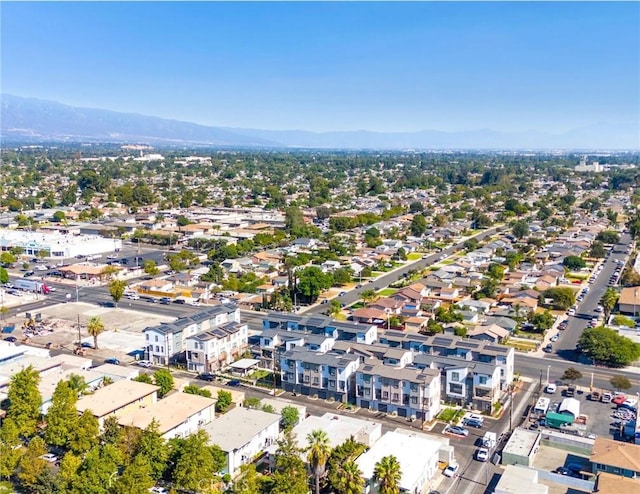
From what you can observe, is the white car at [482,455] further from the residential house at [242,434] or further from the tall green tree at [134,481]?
the tall green tree at [134,481]

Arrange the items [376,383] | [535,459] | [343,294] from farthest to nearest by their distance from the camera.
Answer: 1. [343,294]
2. [376,383]
3. [535,459]

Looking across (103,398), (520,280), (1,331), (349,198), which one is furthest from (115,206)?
(103,398)

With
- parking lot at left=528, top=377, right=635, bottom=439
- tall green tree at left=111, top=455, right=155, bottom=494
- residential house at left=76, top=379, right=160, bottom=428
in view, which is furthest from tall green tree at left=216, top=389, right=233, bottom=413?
parking lot at left=528, top=377, right=635, bottom=439

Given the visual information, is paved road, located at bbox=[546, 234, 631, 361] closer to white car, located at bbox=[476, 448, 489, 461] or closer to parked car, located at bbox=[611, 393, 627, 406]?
parked car, located at bbox=[611, 393, 627, 406]

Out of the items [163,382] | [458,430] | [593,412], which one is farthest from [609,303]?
[163,382]

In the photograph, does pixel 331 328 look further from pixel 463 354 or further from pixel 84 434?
pixel 84 434

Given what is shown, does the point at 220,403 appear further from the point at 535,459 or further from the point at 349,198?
the point at 349,198
